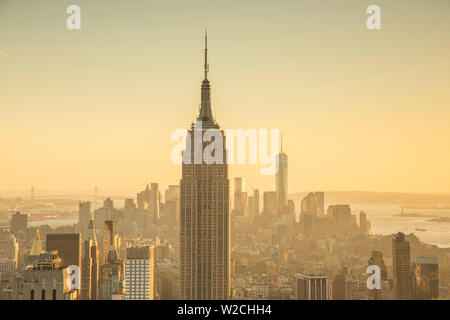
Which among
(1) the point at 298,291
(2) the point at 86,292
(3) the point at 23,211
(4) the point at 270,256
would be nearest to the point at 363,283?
(1) the point at 298,291

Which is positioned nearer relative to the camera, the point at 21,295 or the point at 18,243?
the point at 21,295

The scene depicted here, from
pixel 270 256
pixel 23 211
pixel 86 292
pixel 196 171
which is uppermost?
pixel 196 171

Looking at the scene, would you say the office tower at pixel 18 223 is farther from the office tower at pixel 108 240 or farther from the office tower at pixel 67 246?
the office tower at pixel 108 240

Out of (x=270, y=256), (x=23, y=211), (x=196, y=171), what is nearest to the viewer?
(x=23, y=211)

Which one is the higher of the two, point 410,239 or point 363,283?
point 410,239
